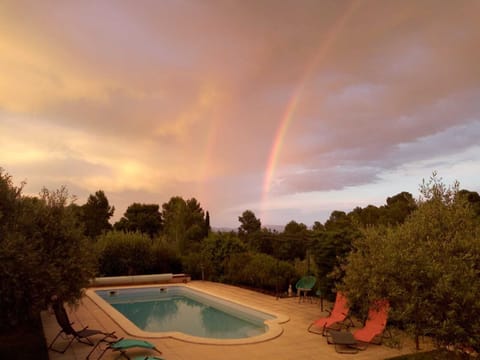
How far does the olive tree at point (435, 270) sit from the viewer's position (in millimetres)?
3879

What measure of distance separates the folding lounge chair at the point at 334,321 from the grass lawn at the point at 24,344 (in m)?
5.65

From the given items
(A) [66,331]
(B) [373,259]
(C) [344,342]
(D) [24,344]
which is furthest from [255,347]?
(D) [24,344]

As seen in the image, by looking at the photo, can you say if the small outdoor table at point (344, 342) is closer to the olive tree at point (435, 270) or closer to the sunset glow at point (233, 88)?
the olive tree at point (435, 270)

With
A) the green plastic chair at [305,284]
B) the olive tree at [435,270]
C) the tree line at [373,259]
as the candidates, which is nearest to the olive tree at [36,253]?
the tree line at [373,259]

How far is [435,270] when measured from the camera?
404 centimetres

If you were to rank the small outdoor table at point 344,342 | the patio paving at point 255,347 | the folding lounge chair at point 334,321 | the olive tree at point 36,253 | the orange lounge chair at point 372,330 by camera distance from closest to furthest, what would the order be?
the olive tree at point 36,253
the patio paving at point 255,347
the small outdoor table at point 344,342
the orange lounge chair at point 372,330
the folding lounge chair at point 334,321

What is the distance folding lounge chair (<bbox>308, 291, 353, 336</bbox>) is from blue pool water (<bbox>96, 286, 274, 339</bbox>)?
1.49m

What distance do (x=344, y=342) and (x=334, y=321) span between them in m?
1.21

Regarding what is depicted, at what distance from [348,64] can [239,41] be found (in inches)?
157

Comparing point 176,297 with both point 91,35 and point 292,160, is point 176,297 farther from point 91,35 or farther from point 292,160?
point 91,35

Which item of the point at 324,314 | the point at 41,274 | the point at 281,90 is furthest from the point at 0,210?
the point at 281,90

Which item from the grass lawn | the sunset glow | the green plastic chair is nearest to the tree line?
the sunset glow

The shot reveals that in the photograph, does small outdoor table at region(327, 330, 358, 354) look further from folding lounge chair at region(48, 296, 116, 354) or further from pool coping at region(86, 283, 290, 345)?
folding lounge chair at region(48, 296, 116, 354)

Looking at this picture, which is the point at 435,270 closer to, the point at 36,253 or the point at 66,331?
the point at 36,253
